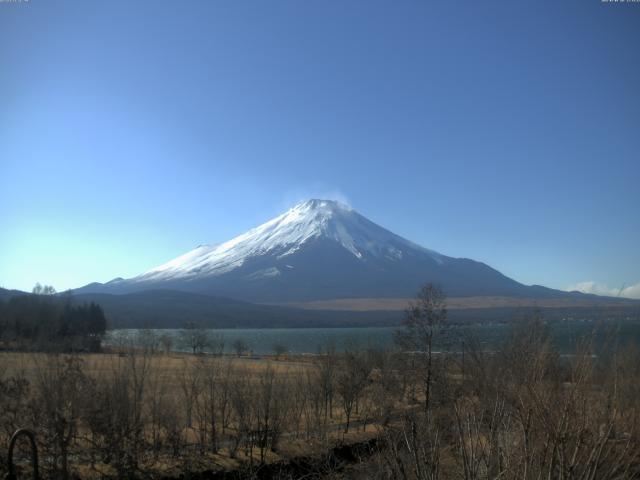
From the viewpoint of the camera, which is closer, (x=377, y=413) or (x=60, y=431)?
(x=60, y=431)

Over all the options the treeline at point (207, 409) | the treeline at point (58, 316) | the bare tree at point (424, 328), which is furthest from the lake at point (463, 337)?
the treeline at point (58, 316)

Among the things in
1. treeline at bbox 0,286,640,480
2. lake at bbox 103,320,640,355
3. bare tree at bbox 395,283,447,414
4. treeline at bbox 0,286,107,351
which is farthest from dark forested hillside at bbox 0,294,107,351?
treeline at bbox 0,286,640,480

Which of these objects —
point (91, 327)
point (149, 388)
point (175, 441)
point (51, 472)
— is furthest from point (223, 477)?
point (91, 327)

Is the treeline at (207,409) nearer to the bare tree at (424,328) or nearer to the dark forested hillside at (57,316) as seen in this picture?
the bare tree at (424,328)

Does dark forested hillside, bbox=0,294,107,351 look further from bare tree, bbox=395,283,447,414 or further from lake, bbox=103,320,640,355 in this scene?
bare tree, bbox=395,283,447,414

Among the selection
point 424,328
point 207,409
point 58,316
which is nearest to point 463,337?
point 424,328

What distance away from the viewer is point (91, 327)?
8269 cm

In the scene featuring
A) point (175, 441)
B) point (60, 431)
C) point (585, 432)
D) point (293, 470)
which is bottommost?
point (293, 470)

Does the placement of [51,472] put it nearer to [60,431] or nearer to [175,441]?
[60,431]

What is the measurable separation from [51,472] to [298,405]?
12256 mm

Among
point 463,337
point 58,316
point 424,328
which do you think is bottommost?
point 58,316

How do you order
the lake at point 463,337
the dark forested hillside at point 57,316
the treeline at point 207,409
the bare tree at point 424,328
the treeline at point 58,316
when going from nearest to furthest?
1. the lake at point 463,337
2. the treeline at point 207,409
3. the bare tree at point 424,328
4. the treeline at point 58,316
5. the dark forested hillside at point 57,316

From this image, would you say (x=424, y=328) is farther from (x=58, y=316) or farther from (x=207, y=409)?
(x=58, y=316)

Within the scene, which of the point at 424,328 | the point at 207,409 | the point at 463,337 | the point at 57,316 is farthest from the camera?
the point at 57,316
